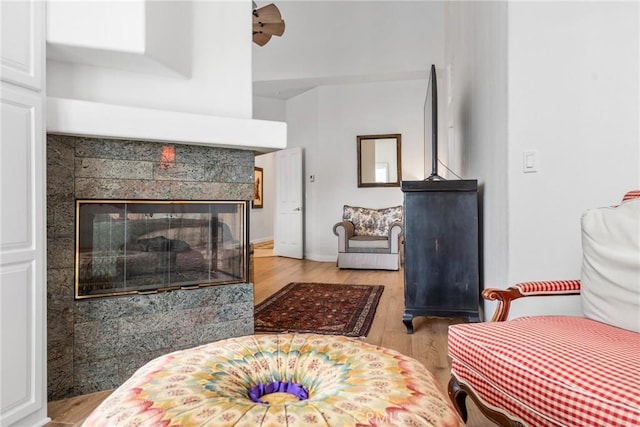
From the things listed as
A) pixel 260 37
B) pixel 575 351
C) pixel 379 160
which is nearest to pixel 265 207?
pixel 379 160

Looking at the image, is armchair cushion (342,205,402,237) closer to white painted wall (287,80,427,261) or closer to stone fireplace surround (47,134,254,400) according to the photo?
white painted wall (287,80,427,261)

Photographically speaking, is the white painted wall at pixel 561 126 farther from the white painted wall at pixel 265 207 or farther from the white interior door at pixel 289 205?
the white painted wall at pixel 265 207

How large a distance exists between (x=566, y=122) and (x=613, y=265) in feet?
2.88

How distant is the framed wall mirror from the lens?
20.3ft

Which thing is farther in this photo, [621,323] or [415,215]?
[415,215]

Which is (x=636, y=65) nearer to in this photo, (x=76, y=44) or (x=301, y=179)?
(x=76, y=44)

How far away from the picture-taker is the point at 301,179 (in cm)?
661

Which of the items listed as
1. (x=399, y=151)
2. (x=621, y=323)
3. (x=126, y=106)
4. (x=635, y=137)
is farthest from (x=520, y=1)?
(x=399, y=151)

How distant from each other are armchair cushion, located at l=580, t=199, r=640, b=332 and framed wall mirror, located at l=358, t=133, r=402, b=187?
477 centimetres

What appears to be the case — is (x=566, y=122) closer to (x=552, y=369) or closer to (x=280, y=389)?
(x=552, y=369)

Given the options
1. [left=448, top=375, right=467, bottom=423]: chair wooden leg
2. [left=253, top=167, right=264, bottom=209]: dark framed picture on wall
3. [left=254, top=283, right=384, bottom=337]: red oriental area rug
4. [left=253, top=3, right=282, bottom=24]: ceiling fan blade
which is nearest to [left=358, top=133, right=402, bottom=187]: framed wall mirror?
[left=254, top=283, right=384, bottom=337]: red oriental area rug

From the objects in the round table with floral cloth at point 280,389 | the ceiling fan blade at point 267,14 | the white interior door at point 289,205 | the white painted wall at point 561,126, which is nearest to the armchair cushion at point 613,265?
the white painted wall at point 561,126

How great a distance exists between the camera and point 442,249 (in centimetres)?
262

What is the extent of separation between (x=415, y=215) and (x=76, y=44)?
2134 millimetres
